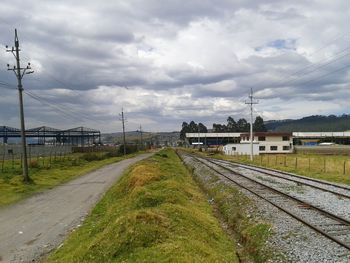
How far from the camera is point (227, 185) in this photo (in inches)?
1008

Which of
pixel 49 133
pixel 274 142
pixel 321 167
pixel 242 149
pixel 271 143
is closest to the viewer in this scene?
pixel 321 167

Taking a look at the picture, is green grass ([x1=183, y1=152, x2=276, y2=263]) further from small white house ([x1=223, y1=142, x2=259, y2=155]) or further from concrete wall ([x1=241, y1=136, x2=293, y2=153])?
concrete wall ([x1=241, y1=136, x2=293, y2=153])

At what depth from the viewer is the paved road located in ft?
42.2

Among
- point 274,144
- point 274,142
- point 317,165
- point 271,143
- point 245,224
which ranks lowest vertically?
point 317,165

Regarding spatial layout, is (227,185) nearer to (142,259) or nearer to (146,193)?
(146,193)

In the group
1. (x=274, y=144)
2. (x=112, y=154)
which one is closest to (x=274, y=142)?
(x=274, y=144)

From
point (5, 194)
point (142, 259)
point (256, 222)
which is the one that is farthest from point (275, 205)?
point (5, 194)

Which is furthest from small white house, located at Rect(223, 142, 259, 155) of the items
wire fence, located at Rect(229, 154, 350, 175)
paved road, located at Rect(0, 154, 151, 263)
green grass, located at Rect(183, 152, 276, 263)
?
green grass, located at Rect(183, 152, 276, 263)

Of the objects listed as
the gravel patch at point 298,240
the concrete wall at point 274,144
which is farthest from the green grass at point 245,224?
the concrete wall at point 274,144

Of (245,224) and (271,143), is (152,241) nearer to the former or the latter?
(245,224)

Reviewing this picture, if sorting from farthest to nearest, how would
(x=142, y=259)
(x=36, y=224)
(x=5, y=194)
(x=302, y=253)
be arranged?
(x=5, y=194)
(x=36, y=224)
(x=302, y=253)
(x=142, y=259)

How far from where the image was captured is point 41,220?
57.6ft

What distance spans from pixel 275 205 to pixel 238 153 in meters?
76.6

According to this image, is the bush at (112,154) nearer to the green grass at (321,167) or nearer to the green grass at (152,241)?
the green grass at (321,167)
